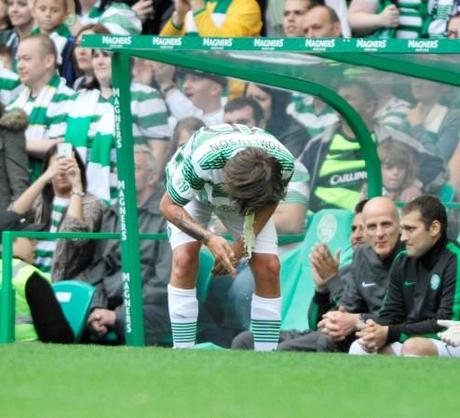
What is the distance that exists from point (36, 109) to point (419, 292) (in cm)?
616

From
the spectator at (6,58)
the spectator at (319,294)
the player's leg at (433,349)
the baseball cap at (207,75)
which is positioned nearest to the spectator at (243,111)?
the baseball cap at (207,75)

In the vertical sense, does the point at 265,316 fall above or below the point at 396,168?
below

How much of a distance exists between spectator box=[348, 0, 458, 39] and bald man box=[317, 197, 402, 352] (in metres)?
2.83

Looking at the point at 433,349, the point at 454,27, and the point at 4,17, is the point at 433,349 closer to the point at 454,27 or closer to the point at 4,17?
the point at 454,27

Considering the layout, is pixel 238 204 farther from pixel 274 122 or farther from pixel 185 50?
pixel 274 122

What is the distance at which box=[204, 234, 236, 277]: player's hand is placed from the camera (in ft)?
34.0

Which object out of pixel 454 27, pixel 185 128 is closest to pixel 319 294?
pixel 185 128

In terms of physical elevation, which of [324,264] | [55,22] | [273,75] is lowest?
[324,264]

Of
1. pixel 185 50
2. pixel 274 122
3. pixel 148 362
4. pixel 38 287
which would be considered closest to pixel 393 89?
pixel 274 122

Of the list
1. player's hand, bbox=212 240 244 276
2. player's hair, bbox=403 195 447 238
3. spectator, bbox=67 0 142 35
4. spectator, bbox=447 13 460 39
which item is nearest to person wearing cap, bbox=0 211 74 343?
player's hand, bbox=212 240 244 276

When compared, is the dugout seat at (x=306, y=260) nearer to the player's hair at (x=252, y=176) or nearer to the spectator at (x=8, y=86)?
the player's hair at (x=252, y=176)

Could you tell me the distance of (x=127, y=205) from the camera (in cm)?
1248

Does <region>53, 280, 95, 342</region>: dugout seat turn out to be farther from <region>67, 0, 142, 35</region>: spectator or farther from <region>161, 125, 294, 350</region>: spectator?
<region>67, 0, 142, 35</region>: spectator

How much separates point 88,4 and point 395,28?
376 centimetres
